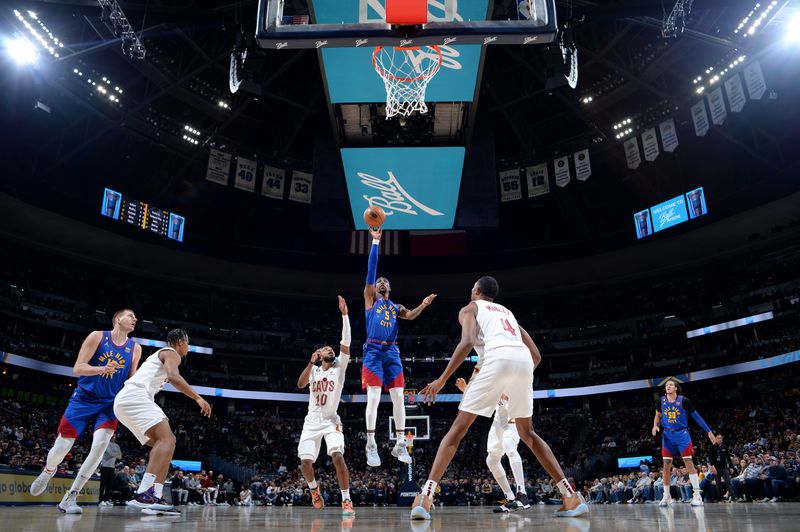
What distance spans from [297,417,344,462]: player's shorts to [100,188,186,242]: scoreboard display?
2644cm

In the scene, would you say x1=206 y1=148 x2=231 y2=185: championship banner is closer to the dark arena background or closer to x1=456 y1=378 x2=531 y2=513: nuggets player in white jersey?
the dark arena background

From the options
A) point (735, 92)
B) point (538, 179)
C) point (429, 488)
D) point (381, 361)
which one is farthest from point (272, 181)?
point (429, 488)

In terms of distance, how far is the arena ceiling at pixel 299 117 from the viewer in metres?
24.9

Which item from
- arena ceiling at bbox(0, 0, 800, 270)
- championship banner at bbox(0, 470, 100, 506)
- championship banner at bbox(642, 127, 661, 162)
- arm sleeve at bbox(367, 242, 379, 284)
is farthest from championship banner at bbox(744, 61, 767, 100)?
championship banner at bbox(0, 470, 100, 506)

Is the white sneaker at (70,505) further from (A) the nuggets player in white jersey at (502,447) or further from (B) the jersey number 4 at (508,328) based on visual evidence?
(B) the jersey number 4 at (508,328)

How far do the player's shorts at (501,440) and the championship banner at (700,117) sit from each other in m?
23.7

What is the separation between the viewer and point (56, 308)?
3272 centimetres

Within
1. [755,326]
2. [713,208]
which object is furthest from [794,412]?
[713,208]

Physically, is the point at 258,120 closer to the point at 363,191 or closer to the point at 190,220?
the point at 190,220

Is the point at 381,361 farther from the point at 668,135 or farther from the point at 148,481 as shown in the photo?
the point at 668,135

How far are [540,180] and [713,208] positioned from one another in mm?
9325

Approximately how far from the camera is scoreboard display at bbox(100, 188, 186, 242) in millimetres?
31641

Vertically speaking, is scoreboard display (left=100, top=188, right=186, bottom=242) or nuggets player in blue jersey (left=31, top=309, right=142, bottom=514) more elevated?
scoreboard display (left=100, top=188, right=186, bottom=242)

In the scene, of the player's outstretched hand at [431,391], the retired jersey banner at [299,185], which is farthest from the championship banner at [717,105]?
the player's outstretched hand at [431,391]
